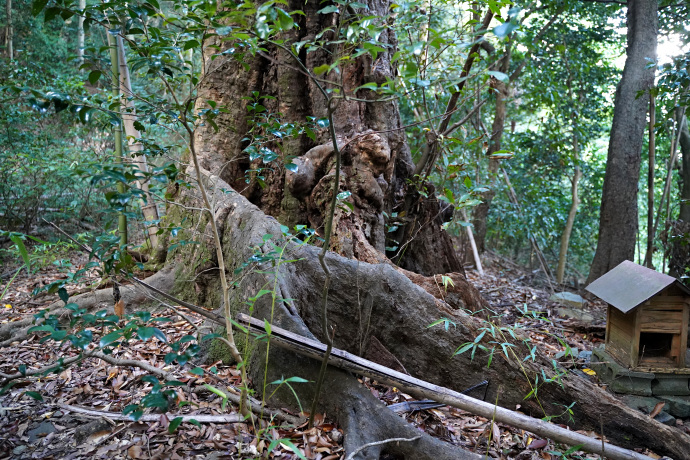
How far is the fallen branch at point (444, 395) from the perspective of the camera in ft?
7.24

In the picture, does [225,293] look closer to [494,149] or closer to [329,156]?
[329,156]

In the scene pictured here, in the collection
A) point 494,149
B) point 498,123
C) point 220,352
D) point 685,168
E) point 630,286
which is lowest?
point 220,352

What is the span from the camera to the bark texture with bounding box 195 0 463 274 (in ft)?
13.2

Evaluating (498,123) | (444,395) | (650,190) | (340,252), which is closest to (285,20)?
(444,395)

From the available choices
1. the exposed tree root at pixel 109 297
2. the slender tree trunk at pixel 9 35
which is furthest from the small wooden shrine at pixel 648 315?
the slender tree trunk at pixel 9 35

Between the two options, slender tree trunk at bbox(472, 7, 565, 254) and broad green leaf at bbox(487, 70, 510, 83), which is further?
slender tree trunk at bbox(472, 7, 565, 254)

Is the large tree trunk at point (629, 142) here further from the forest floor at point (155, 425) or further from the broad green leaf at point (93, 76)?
the broad green leaf at point (93, 76)

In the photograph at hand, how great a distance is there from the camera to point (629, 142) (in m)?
6.72

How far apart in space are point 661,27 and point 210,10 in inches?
351

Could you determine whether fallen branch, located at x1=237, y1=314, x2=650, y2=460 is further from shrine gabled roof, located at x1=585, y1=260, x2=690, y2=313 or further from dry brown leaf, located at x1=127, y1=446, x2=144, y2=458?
shrine gabled roof, located at x1=585, y1=260, x2=690, y2=313

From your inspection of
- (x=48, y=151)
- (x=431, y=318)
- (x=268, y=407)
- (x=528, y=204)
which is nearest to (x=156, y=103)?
(x=268, y=407)

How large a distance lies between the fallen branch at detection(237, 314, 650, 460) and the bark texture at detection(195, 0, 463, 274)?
4.71ft

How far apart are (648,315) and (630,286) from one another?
0.85ft

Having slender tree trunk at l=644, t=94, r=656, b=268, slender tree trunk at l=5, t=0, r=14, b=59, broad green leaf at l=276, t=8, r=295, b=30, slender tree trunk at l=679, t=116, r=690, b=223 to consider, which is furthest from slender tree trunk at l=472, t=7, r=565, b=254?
slender tree trunk at l=5, t=0, r=14, b=59
